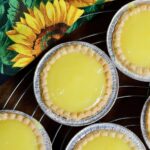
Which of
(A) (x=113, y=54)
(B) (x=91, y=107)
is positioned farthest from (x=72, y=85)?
(A) (x=113, y=54)

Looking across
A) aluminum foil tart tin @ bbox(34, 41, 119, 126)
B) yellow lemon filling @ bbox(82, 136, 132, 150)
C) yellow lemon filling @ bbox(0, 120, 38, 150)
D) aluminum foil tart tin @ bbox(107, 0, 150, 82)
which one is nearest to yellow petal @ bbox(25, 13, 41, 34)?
aluminum foil tart tin @ bbox(34, 41, 119, 126)

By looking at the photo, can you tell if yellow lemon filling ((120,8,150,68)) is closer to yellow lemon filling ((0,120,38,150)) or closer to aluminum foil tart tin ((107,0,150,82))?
aluminum foil tart tin ((107,0,150,82))

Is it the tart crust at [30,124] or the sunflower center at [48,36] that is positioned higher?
the sunflower center at [48,36]

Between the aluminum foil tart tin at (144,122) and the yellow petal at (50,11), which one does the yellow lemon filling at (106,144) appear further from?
the yellow petal at (50,11)

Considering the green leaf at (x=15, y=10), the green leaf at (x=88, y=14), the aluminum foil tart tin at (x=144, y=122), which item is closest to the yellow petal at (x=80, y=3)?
the green leaf at (x=88, y=14)

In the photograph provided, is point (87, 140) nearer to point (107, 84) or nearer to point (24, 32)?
point (107, 84)

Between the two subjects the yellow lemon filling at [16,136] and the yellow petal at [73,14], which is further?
the yellow petal at [73,14]

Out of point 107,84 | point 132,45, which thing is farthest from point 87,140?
point 132,45
